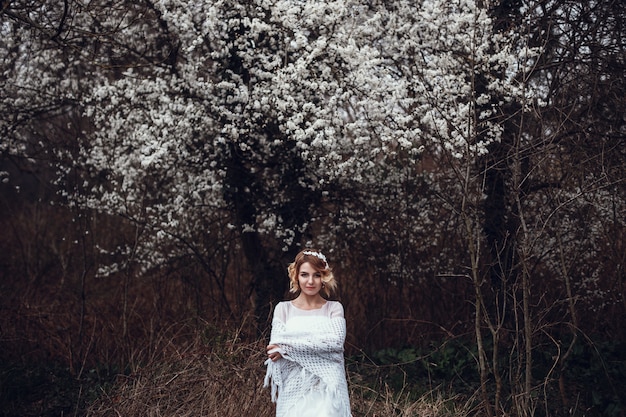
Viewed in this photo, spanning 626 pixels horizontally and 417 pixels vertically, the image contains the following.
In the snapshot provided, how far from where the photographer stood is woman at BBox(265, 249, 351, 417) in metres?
3.83

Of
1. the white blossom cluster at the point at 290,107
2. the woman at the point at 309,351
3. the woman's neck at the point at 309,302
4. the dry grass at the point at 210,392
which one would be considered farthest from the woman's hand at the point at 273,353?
the white blossom cluster at the point at 290,107

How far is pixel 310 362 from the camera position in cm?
389

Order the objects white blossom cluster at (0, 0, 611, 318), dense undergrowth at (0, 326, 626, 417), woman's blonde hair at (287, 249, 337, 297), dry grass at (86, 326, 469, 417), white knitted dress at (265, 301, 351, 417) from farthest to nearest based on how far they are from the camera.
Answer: white blossom cluster at (0, 0, 611, 318)
dense undergrowth at (0, 326, 626, 417)
dry grass at (86, 326, 469, 417)
woman's blonde hair at (287, 249, 337, 297)
white knitted dress at (265, 301, 351, 417)

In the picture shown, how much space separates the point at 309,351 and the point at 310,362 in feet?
0.23

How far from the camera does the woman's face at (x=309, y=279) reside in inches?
154

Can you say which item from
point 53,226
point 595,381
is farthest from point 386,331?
point 53,226

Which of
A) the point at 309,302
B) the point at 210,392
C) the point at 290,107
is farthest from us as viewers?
the point at 290,107

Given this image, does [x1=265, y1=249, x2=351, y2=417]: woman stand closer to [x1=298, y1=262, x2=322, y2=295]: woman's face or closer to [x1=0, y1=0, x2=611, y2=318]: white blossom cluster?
[x1=298, y1=262, x2=322, y2=295]: woman's face

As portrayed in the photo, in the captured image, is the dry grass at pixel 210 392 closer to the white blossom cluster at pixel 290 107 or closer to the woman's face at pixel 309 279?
the woman's face at pixel 309 279

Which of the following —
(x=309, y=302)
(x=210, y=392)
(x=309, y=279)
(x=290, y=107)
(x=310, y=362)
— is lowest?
(x=210, y=392)

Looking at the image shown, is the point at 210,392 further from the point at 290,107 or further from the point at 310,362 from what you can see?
the point at 290,107

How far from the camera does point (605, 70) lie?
272 inches

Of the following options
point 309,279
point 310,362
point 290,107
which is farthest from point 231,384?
point 290,107

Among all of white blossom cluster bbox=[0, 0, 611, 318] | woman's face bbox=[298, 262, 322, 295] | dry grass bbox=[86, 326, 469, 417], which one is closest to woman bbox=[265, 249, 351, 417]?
woman's face bbox=[298, 262, 322, 295]
